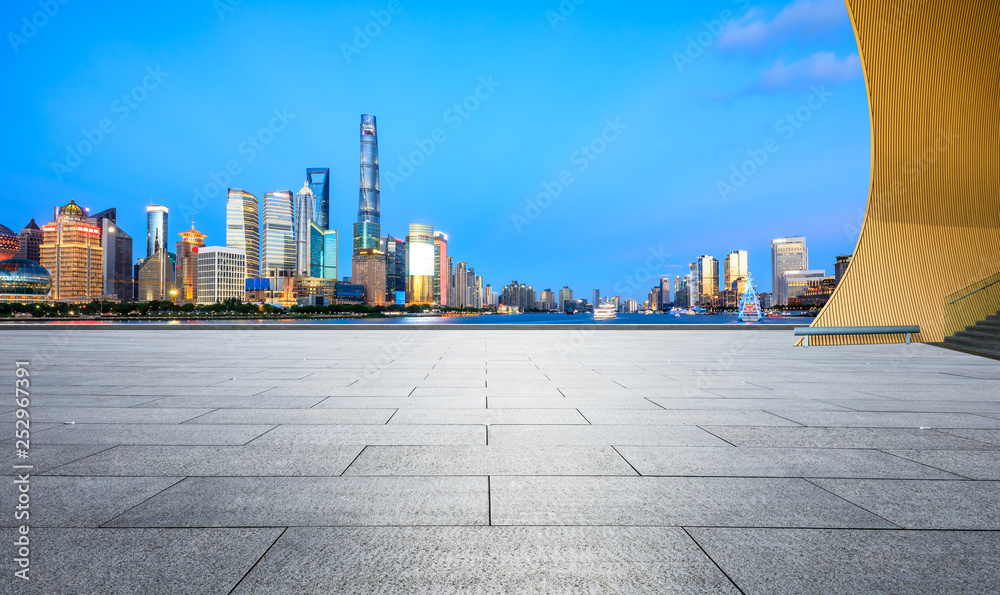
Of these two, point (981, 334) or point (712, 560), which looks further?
point (981, 334)

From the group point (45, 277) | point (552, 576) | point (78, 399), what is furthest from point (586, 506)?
point (45, 277)

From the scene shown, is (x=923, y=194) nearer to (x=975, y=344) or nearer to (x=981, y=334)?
(x=981, y=334)

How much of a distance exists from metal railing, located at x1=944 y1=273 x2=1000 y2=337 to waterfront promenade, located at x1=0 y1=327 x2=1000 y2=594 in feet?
37.8

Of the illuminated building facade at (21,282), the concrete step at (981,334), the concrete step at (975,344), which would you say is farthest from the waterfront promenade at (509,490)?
the illuminated building facade at (21,282)

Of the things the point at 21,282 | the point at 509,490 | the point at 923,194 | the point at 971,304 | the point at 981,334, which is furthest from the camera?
the point at 21,282

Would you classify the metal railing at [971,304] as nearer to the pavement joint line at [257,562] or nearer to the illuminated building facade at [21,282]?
the pavement joint line at [257,562]

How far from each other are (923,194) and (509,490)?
21764mm

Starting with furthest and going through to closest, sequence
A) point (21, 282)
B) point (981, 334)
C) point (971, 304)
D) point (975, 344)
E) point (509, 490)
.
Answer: point (21, 282)
point (971, 304)
point (981, 334)
point (975, 344)
point (509, 490)

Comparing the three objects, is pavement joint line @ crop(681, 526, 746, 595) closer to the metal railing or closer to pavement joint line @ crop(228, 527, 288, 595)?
pavement joint line @ crop(228, 527, 288, 595)

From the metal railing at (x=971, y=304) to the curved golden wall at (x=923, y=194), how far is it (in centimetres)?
8

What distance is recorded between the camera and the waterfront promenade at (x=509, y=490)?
2.91 meters

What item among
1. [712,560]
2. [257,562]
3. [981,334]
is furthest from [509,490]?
[981,334]

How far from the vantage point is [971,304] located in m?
17.5

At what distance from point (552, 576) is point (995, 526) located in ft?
10.9
